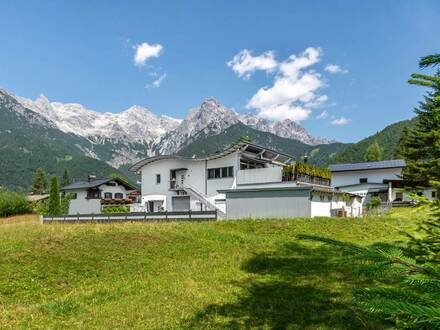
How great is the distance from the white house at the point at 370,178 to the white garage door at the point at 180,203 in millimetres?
31887

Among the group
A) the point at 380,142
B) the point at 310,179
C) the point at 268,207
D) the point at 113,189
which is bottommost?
the point at 268,207

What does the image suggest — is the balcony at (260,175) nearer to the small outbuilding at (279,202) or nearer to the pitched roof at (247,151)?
the pitched roof at (247,151)

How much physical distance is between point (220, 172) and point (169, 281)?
99.8 feet

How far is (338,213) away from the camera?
113 feet

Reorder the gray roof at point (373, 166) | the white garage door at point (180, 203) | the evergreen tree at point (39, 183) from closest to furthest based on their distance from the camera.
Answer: the white garage door at point (180, 203)
the gray roof at point (373, 166)
the evergreen tree at point (39, 183)

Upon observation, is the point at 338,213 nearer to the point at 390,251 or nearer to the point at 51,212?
the point at 390,251

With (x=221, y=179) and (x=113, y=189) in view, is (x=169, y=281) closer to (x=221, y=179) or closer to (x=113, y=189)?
(x=221, y=179)

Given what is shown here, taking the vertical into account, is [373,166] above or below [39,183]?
above

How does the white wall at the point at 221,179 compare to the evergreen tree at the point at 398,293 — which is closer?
the evergreen tree at the point at 398,293

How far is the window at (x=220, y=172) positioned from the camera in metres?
41.0

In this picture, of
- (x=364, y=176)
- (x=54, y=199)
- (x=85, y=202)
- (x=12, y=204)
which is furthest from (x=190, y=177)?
(x=364, y=176)

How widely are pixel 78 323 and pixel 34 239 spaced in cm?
1017

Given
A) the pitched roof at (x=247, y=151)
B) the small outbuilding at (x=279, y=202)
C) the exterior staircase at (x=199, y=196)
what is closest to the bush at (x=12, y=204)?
the pitched roof at (x=247, y=151)

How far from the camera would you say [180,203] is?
147ft
